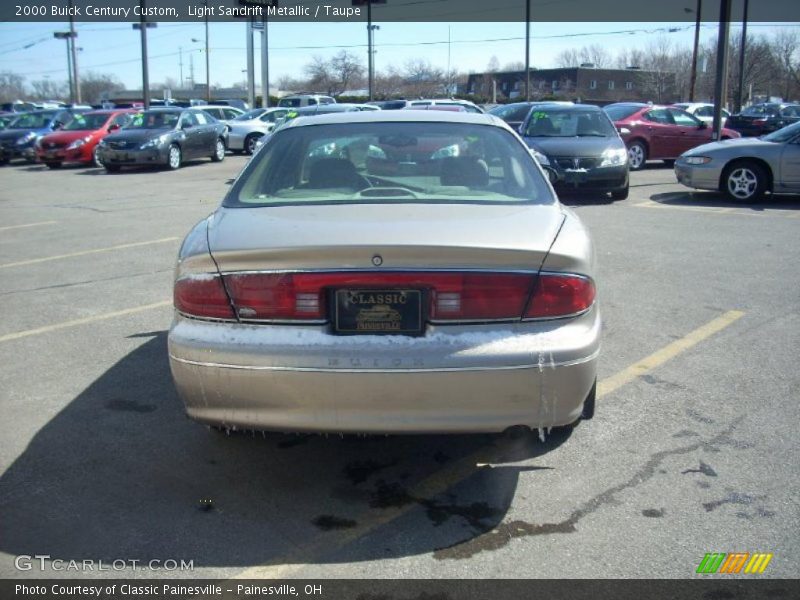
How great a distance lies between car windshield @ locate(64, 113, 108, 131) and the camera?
23.3m

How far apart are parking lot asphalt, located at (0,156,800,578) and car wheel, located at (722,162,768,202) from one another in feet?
22.8

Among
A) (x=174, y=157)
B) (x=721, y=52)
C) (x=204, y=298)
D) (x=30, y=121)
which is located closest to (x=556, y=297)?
(x=204, y=298)

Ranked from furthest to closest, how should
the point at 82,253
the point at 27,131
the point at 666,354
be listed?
the point at 27,131
the point at 82,253
the point at 666,354

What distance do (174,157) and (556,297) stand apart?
65.8ft

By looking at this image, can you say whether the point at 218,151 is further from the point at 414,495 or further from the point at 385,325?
the point at 385,325

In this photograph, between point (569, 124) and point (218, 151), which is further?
point (218, 151)

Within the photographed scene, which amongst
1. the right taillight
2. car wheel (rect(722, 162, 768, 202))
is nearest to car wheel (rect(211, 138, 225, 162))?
car wheel (rect(722, 162, 768, 202))

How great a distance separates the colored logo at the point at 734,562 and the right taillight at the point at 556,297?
1051 millimetres

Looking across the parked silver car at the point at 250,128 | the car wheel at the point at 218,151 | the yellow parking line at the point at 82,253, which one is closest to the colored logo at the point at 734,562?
the yellow parking line at the point at 82,253

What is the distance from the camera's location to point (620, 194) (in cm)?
1366

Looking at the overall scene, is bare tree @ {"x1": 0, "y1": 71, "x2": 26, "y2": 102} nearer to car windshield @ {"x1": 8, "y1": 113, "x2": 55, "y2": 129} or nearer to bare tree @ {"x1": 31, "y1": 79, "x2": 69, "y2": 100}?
bare tree @ {"x1": 31, "y1": 79, "x2": 69, "y2": 100}

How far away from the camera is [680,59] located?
78188mm

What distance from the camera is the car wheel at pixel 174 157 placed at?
21.5m

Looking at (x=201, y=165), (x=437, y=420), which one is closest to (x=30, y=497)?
(x=437, y=420)
